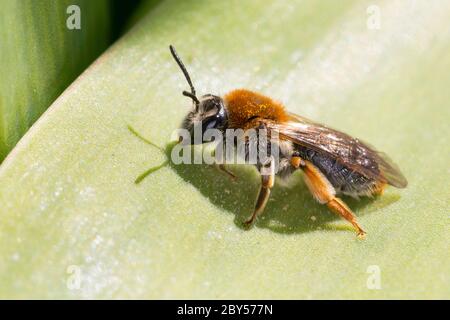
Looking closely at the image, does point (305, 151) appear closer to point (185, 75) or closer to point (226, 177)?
point (226, 177)

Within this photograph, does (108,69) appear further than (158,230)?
Yes

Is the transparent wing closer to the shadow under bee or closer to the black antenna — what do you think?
the shadow under bee

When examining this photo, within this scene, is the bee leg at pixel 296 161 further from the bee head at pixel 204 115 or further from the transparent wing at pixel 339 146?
the bee head at pixel 204 115

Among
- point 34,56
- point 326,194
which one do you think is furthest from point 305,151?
point 34,56

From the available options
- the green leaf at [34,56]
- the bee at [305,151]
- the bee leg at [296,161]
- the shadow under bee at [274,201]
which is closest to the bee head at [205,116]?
the bee at [305,151]

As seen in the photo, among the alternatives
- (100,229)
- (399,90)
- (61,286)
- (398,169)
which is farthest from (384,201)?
(61,286)

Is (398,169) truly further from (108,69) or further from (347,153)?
(108,69)

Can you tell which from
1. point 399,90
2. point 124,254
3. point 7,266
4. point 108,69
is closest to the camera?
point 7,266
